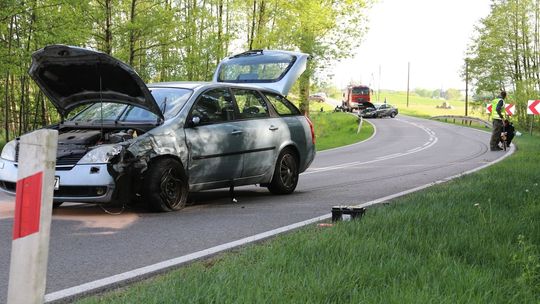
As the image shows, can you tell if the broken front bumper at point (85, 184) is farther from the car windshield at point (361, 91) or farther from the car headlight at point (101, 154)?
the car windshield at point (361, 91)

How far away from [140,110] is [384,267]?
14.1ft

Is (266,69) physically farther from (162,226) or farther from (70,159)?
(162,226)

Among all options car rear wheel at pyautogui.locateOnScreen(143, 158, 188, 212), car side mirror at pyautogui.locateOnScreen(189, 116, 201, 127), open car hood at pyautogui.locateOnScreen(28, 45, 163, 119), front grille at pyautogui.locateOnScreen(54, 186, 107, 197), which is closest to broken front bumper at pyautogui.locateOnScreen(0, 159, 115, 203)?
front grille at pyautogui.locateOnScreen(54, 186, 107, 197)

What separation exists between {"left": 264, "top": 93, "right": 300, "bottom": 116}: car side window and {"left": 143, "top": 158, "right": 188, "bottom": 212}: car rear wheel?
2411 millimetres

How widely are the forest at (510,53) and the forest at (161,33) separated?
19844 millimetres

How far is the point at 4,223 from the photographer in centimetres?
580

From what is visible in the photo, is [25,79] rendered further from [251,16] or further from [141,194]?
[141,194]

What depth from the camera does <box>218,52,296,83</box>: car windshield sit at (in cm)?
997

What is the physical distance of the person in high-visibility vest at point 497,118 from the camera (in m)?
16.8

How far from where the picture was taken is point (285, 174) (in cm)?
840

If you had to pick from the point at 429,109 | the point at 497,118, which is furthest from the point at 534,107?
the point at 429,109

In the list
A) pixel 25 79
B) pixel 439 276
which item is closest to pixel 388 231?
pixel 439 276

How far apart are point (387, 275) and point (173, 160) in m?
3.61

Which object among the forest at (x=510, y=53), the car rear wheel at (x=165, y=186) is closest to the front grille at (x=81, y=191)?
the car rear wheel at (x=165, y=186)
